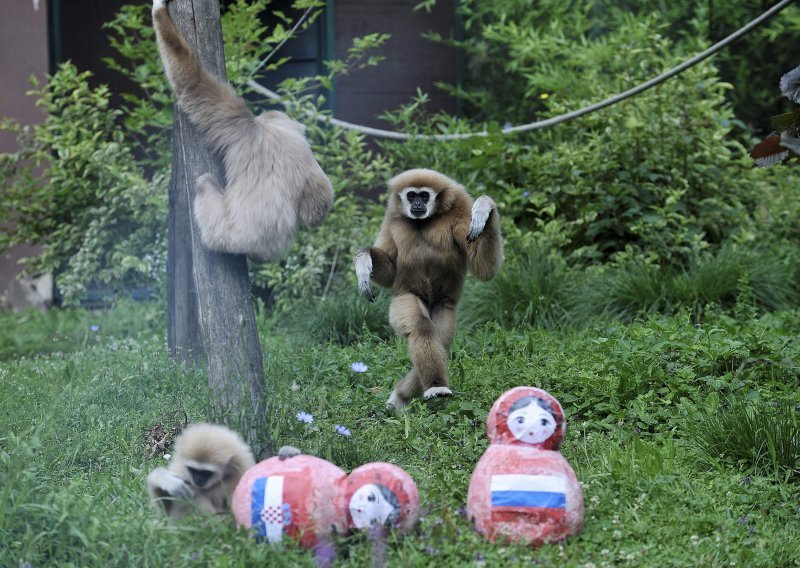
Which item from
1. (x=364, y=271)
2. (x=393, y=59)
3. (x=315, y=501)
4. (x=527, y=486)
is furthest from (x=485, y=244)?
(x=393, y=59)

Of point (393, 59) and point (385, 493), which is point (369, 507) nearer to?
point (385, 493)

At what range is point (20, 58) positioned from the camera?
986 centimetres

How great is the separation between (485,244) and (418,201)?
17.1 inches

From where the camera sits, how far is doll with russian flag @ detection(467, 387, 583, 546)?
3.44 m

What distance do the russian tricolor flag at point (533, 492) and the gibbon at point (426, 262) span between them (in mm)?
1521

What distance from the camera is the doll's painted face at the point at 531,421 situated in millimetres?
3572

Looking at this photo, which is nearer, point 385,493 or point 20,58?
point 385,493

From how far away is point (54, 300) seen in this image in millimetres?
9984

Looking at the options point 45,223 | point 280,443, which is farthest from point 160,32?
point 45,223

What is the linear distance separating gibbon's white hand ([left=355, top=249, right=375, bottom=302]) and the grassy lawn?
66cm

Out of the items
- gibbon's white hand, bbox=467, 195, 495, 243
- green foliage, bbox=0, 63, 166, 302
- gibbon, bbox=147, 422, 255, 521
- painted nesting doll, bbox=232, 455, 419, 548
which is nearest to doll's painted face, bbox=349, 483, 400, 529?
painted nesting doll, bbox=232, 455, 419, 548

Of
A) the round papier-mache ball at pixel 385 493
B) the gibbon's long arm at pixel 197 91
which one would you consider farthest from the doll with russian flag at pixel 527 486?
the gibbon's long arm at pixel 197 91

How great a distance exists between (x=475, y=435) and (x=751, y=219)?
5.47m

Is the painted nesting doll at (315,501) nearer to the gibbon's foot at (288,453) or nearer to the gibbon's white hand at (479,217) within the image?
the gibbon's foot at (288,453)
